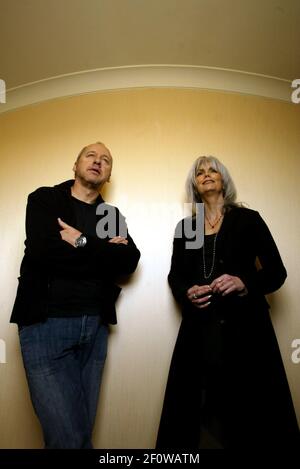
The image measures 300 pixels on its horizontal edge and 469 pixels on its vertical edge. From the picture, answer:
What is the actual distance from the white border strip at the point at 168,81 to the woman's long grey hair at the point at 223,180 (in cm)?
64

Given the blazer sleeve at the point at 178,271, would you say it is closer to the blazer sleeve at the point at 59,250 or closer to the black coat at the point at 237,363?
the black coat at the point at 237,363

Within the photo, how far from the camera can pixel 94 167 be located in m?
1.70

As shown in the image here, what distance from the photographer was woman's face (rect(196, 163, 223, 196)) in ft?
5.88

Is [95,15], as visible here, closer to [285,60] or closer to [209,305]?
[285,60]

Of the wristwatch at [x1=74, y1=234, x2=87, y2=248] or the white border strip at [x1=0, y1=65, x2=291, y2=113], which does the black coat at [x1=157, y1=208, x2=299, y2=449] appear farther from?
the white border strip at [x1=0, y1=65, x2=291, y2=113]

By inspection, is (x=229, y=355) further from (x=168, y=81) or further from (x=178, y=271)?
(x=168, y=81)

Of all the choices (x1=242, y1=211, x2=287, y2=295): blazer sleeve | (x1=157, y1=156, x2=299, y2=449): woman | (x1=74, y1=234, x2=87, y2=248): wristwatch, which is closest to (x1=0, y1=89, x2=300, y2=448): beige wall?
(x1=157, y1=156, x2=299, y2=449): woman

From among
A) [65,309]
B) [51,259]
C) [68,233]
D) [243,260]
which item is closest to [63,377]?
[65,309]

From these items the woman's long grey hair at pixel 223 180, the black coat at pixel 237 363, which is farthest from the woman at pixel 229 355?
the woman's long grey hair at pixel 223 180

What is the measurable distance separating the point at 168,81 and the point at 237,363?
1800mm

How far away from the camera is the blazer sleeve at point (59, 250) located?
4.34 ft

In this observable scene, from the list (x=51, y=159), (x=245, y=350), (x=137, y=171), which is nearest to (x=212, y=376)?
(x=245, y=350)

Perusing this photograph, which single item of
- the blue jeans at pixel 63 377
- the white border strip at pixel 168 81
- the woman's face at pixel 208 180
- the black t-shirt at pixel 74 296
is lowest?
the blue jeans at pixel 63 377

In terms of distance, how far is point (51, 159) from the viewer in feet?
6.94
